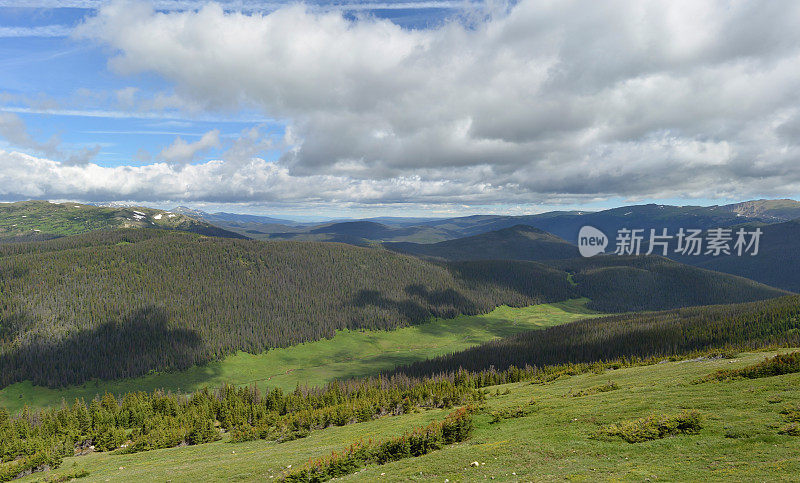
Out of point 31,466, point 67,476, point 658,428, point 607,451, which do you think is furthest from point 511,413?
point 31,466

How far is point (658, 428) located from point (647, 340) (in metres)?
169

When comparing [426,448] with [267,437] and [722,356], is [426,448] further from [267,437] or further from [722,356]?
[722,356]

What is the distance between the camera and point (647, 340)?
6422 inches

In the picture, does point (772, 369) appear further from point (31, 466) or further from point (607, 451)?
point (31, 466)

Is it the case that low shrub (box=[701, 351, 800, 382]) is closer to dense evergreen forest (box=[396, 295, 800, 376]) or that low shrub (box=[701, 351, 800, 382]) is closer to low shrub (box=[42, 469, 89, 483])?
low shrub (box=[42, 469, 89, 483])

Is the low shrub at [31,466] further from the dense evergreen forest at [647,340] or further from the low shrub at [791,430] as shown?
the dense evergreen forest at [647,340]

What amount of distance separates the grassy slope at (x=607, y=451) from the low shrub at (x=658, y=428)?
2.46ft

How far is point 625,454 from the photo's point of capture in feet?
83.3

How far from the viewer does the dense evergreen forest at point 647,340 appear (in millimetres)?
148500

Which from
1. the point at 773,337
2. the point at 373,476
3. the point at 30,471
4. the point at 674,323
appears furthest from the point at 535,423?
the point at 674,323

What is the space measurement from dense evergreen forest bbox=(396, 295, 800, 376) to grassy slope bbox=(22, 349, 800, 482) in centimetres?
10956

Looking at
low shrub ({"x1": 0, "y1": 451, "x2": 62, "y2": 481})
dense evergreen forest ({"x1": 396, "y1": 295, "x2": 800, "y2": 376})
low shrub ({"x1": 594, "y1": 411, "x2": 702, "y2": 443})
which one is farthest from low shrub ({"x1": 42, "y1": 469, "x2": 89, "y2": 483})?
dense evergreen forest ({"x1": 396, "y1": 295, "x2": 800, "y2": 376})

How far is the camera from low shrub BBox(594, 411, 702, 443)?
1072 inches

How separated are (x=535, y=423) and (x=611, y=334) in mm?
176564
